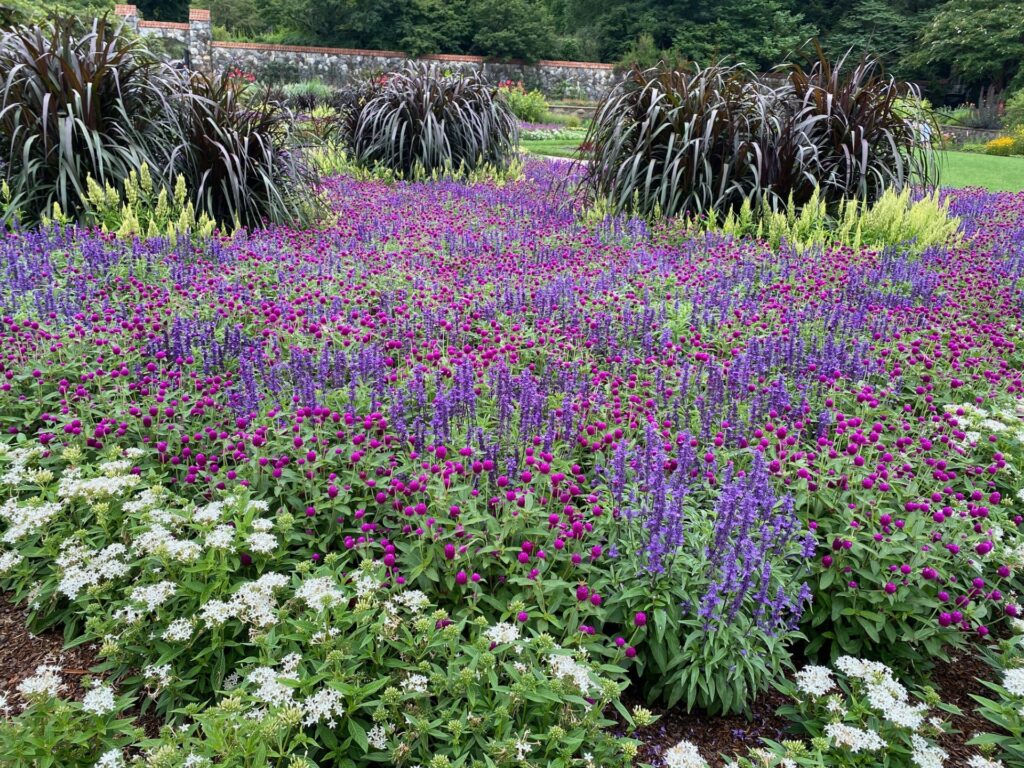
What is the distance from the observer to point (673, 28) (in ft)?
133

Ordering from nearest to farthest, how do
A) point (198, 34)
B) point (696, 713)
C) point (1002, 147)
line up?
point (696, 713) → point (1002, 147) → point (198, 34)

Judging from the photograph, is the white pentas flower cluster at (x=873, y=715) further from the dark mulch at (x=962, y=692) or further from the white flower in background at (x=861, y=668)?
the dark mulch at (x=962, y=692)

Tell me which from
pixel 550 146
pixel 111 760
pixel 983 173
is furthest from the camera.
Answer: pixel 550 146

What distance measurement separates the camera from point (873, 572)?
7.76 ft

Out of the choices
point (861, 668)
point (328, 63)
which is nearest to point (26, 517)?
point (861, 668)

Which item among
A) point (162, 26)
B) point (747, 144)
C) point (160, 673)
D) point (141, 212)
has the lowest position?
point (160, 673)

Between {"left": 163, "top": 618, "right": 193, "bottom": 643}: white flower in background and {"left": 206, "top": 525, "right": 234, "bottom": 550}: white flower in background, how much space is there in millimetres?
242

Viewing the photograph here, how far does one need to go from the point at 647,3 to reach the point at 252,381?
151 feet

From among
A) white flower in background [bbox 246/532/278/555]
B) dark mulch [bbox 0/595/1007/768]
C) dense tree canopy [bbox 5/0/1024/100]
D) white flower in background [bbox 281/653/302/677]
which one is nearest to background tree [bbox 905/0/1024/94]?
dense tree canopy [bbox 5/0/1024/100]

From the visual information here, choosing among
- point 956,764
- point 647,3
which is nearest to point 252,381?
point 956,764

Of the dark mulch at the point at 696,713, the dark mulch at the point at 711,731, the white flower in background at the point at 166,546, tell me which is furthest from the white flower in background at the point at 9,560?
the dark mulch at the point at 711,731

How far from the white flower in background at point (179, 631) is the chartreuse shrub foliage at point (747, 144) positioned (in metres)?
6.45

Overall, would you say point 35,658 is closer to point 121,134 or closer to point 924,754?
point 924,754

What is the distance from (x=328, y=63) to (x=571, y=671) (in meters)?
35.3
